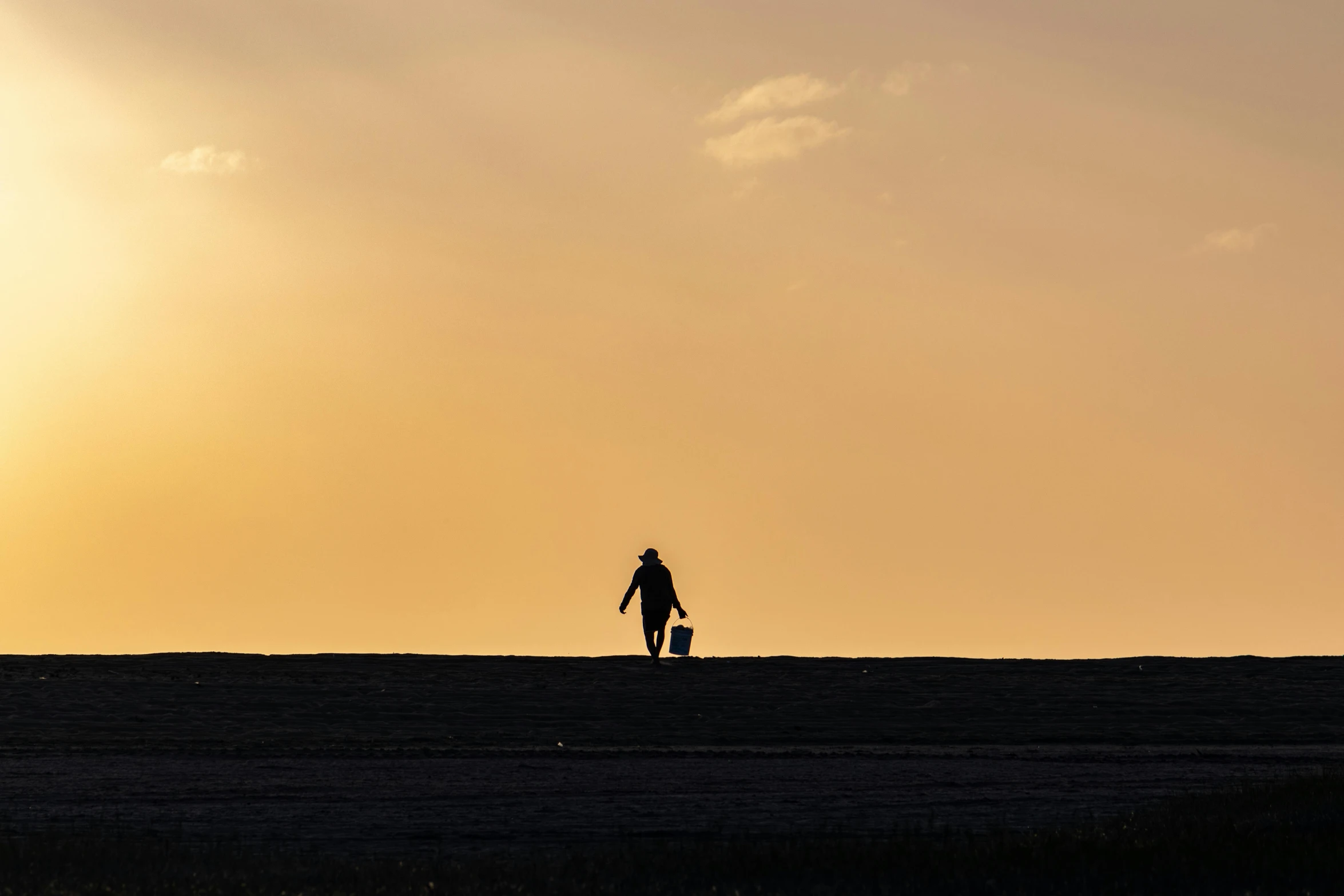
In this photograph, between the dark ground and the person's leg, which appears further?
the person's leg

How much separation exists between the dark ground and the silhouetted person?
72 centimetres

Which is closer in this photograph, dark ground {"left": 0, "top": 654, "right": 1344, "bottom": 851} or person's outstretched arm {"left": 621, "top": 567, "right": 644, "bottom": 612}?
dark ground {"left": 0, "top": 654, "right": 1344, "bottom": 851}

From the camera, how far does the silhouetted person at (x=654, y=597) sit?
1033 inches

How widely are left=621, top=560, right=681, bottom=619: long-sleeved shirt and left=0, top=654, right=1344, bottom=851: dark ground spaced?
0.92m

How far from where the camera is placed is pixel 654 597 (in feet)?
86.0

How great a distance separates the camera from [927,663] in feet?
88.8

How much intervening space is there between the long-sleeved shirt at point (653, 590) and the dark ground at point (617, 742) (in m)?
0.92

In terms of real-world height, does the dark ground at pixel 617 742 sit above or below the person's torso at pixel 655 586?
below

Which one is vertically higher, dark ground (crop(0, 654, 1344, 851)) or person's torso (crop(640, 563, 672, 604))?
person's torso (crop(640, 563, 672, 604))

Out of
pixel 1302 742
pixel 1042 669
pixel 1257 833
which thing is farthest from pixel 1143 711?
pixel 1257 833

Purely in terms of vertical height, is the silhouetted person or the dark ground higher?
the silhouetted person

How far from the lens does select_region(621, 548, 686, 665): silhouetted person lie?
86.1 feet

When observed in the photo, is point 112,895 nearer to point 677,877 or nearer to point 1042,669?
point 677,877

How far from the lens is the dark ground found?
1317 centimetres
